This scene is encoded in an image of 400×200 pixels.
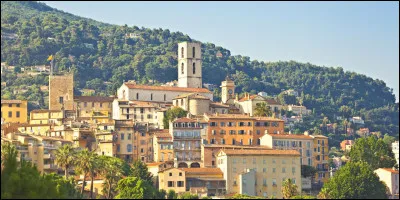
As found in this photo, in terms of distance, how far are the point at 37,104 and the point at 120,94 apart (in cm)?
3483

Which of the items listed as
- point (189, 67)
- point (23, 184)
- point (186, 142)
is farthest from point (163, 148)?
point (23, 184)

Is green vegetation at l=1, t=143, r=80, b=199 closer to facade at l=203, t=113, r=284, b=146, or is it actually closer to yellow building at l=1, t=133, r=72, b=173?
yellow building at l=1, t=133, r=72, b=173

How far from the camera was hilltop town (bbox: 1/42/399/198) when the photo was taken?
9581 cm

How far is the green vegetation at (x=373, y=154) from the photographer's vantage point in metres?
111

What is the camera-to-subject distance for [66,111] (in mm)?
113625

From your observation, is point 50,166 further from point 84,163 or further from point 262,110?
point 262,110

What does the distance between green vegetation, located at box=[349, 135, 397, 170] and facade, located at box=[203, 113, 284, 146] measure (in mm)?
8951

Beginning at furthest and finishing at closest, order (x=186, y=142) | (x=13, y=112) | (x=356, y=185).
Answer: (x=13, y=112) < (x=186, y=142) < (x=356, y=185)

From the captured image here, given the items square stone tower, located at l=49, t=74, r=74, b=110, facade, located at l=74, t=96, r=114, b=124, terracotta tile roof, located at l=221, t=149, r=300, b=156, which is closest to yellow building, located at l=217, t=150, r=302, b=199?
terracotta tile roof, located at l=221, t=149, r=300, b=156

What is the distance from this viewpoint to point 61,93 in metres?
118

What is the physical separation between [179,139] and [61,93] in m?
19.5

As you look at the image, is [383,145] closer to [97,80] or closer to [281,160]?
[281,160]

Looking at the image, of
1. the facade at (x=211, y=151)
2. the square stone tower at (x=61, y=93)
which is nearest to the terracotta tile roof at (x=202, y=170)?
the facade at (x=211, y=151)

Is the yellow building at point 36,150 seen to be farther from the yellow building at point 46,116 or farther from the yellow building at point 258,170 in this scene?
the yellow building at point 46,116
